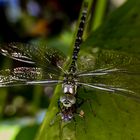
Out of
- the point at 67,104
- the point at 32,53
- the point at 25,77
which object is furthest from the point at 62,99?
the point at 32,53

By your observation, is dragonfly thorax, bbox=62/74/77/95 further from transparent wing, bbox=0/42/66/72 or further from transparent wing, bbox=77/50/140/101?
transparent wing, bbox=0/42/66/72

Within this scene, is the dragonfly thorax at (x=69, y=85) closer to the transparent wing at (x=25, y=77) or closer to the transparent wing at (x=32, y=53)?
the transparent wing at (x=25, y=77)

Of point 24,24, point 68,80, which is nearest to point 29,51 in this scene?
point 68,80

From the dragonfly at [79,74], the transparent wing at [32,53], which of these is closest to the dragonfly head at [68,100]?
the dragonfly at [79,74]

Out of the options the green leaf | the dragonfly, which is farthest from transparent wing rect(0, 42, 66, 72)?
the green leaf

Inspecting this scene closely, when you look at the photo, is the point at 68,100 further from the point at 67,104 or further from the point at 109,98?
the point at 109,98

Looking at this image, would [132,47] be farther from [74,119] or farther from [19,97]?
[19,97]
